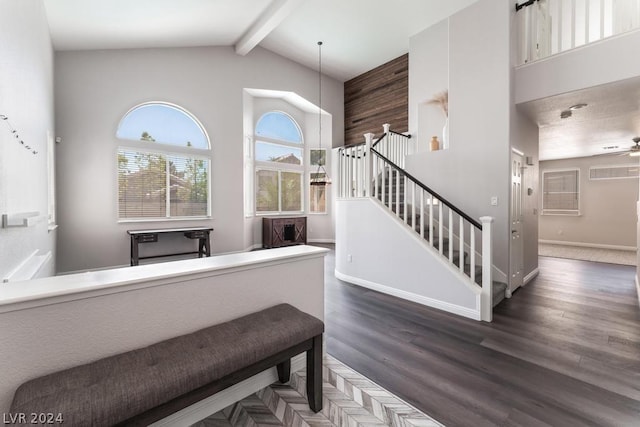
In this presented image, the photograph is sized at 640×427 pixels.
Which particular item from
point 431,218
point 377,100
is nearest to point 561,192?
point 377,100

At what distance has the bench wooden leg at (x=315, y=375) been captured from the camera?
67.6 inches

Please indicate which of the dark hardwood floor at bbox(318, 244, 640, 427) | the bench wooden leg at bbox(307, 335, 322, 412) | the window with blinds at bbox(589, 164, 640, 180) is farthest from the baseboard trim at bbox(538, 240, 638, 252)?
the bench wooden leg at bbox(307, 335, 322, 412)

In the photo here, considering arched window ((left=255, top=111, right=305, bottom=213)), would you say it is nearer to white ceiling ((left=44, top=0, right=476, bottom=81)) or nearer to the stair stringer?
white ceiling ((left=44, top=0, right=476, bottom=81))

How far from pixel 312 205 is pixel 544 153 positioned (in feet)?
20.5

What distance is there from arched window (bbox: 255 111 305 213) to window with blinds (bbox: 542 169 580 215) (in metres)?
7.23

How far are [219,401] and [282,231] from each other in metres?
6.36

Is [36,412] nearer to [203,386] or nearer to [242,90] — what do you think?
[203,386]

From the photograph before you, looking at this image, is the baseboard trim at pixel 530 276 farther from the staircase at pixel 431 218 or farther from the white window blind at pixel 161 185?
the white window blind at pixel 161 185

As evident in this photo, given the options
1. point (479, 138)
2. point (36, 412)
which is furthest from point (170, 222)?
point (479, 138)

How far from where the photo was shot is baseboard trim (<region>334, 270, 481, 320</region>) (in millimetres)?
3121

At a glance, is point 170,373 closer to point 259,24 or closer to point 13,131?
point 13,131

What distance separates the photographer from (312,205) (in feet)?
29.8

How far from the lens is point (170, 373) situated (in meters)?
1.17

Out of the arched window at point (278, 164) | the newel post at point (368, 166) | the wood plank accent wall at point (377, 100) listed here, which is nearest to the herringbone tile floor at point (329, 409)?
the newel post at point (368, 166)
